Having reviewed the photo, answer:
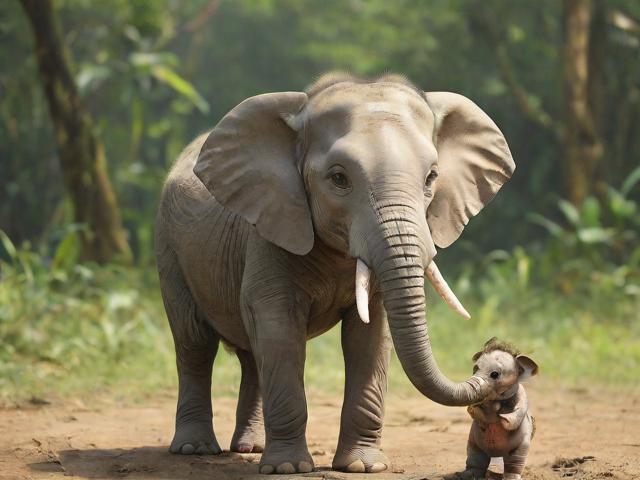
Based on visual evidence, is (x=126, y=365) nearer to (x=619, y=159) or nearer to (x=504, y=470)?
(x=504, y=470)

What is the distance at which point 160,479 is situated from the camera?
6160 millimetres

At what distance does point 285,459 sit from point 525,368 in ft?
4.49

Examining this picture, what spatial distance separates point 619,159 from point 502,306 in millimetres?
6049

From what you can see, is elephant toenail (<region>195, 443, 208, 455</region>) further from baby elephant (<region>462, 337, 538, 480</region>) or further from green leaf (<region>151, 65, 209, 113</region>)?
green leaf (<region>151, 65, 209, 113</region>)

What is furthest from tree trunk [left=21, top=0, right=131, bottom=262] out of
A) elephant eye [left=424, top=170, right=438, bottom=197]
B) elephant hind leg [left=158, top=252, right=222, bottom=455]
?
elephant eye [left=424, top=170, right=438, bottom=197]

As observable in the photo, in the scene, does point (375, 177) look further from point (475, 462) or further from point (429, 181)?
point (475, 462)

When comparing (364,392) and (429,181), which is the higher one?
(429,181)

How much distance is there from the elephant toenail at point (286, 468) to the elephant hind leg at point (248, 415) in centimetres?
137

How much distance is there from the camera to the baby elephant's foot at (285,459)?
235 inches

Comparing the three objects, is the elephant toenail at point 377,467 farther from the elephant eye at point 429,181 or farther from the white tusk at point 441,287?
the elephant eye at point 429,181

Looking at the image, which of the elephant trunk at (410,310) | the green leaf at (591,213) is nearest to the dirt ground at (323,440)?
the elephant trunk at (410,310)

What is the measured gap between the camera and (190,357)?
7.34 m

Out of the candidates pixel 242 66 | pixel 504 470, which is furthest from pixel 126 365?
pixel 242 66

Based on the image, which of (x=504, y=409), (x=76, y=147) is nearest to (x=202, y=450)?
(x=504, y=409)
